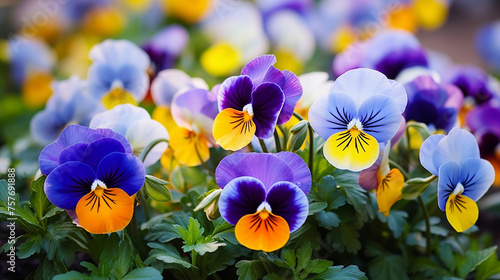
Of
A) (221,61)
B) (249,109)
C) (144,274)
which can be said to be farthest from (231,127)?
(221,61)

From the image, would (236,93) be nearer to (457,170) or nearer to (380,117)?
(380,117)

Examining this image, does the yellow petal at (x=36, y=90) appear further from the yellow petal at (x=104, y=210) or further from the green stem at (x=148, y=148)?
the yellow petal at (x=104, y=210)

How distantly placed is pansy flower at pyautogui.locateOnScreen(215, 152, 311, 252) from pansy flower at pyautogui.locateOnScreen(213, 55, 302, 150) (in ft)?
0.19

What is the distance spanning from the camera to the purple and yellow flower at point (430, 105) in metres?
1.17

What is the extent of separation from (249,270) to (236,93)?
291 millimetres

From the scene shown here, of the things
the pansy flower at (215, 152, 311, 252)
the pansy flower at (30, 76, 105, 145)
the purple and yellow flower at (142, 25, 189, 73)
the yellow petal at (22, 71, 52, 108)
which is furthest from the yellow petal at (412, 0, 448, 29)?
the pansy flower at (215, 152, 311, 252)

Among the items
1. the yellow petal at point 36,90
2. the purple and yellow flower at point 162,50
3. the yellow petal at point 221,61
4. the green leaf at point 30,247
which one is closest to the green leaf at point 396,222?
the green leaf at point 30,247

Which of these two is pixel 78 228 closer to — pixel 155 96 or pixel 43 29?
pixel 155 96

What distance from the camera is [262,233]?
2.75 ft

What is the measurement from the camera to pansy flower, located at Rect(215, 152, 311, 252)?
836 millimetres

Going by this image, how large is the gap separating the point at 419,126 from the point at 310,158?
23cm

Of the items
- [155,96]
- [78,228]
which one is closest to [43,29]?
[155,96]

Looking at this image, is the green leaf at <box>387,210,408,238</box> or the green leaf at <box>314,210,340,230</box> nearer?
the green leaf at <box>314,210,340,230</box>

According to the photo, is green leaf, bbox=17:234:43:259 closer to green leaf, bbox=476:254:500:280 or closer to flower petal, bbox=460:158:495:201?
flower petal, bbox=460:158:495:201
